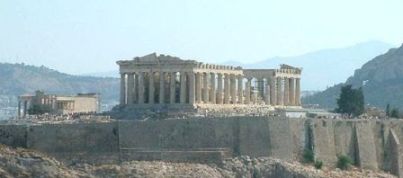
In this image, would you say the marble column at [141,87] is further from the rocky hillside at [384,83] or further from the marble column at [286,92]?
the rocky hillside at [384,83]

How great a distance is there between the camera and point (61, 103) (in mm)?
107500

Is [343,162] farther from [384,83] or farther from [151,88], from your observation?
[384,83]

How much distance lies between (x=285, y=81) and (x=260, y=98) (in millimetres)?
2703

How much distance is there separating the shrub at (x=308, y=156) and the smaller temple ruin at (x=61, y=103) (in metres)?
25.8

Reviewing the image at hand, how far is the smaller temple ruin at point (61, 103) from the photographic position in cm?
10505

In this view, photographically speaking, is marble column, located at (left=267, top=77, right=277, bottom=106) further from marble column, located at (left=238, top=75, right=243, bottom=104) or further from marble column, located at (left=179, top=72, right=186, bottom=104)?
marble column, located at (left=179, top=72, right=186, bottom=104)

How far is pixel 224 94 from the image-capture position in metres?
94.9

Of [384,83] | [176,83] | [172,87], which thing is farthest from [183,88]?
[384,83]

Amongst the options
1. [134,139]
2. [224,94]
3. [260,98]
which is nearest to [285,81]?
[260,98]

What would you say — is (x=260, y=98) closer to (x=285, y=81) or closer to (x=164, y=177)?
(x=285, y=81)

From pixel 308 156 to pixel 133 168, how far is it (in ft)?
41.8

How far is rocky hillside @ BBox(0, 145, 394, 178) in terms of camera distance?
74625mm

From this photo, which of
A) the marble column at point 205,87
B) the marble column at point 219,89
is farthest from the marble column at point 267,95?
the marble column at point 205,87

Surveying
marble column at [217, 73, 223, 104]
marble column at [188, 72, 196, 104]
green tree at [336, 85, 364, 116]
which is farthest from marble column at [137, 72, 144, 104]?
green tree at [336, 85, 364, 116]
